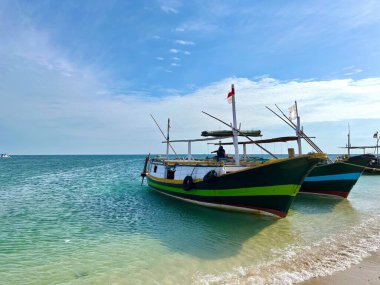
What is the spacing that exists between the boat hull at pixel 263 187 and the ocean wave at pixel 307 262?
307 cm

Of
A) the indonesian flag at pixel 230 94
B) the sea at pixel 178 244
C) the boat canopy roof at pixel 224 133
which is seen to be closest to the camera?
the sea at pixel 178 244

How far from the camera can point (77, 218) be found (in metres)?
15.6

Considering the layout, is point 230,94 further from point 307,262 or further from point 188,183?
point 307,262

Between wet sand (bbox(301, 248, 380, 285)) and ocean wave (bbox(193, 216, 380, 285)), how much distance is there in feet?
0.63

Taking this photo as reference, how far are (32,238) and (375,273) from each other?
41.3ft

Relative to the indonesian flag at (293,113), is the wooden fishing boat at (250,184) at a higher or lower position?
lower

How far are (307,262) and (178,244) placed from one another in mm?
4701

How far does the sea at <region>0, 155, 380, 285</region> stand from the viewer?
807 centimetres

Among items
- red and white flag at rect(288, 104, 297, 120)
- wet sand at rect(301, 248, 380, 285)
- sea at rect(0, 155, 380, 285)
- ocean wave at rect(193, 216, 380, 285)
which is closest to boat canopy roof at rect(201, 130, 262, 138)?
red and white flag at rect(288, 104, 297, 120)

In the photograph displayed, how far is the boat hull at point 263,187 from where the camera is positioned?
1368 centimetres

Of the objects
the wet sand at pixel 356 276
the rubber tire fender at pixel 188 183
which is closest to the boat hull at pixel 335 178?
the rubber tire fender at pixel 188 183

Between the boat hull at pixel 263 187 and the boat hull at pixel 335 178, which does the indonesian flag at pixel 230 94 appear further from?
the boat hull at pixel 335 178

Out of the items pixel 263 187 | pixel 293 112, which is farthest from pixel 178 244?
pixel 293 112

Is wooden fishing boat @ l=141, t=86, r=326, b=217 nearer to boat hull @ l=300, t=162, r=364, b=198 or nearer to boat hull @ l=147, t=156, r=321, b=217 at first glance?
boat hull @ l=147, t=156, r=321, b=217
